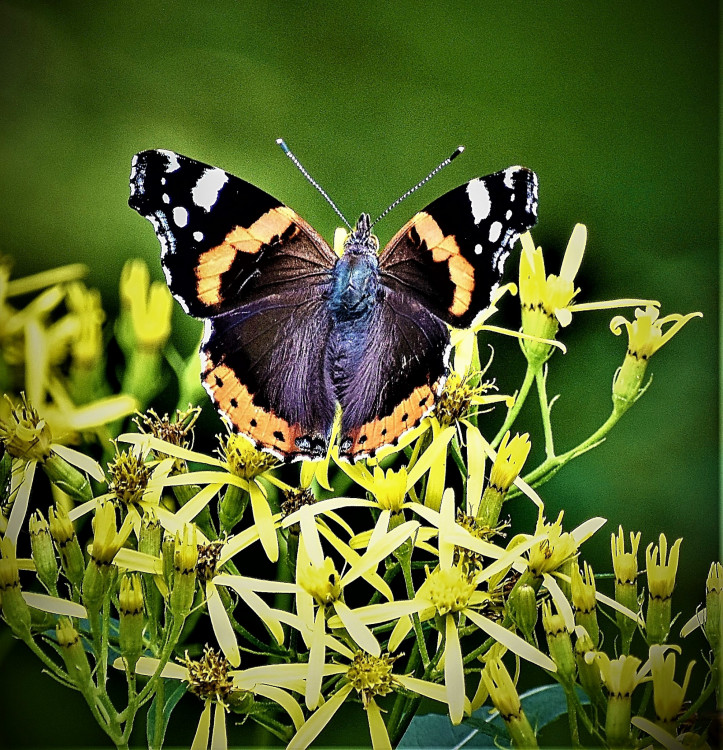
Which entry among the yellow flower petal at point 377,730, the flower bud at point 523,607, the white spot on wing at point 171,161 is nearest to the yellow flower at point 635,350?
the flower bud at point 523,607

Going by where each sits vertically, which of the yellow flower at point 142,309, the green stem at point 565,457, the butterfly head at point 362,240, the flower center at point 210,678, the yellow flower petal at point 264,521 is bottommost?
the flower center at point 210,678

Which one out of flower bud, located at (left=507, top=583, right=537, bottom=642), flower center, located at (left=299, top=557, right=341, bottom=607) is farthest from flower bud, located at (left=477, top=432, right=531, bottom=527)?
flower center, located at (left=299, top=557, right=341, bottom=607)

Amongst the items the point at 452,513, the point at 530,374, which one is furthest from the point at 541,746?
the point at 530,374

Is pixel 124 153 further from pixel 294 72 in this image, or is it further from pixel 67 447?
pixel 67 447

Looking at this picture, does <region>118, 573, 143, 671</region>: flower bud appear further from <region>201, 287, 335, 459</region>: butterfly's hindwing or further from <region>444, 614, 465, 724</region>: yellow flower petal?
<region>444, 614, 465, 724</region>: yellow flower petal

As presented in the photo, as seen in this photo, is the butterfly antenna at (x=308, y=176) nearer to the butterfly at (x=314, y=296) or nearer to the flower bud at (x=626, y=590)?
the butterfly at (x=314, y=296)

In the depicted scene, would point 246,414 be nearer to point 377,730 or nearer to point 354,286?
point 354,286
